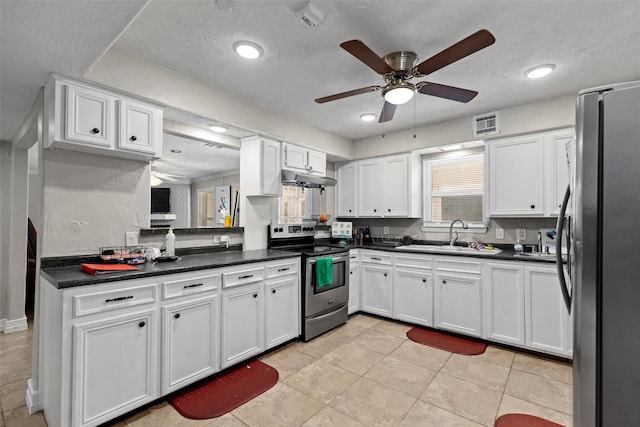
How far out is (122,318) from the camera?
1886 millimetres

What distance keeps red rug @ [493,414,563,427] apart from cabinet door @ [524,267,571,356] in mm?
1044

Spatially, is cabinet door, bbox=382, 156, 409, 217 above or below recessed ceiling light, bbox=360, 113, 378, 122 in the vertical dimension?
below

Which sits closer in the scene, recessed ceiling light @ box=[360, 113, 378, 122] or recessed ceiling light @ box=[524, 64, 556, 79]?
recessed ceiling light @ box=[524, 64, 556, 79]

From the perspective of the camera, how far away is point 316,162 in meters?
4.04

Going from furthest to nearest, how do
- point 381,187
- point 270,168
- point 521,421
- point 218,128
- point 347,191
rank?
point 347,191
point 381,187
point 270,168
point 218,128
point 521,421

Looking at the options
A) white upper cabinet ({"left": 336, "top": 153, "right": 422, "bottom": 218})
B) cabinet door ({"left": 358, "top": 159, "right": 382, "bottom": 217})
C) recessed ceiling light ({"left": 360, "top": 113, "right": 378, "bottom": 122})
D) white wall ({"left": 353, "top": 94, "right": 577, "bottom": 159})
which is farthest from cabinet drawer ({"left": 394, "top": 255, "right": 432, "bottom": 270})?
recessed ceiling light ({"left": 360, "top": 113, "right": 378, "bottom": 122})

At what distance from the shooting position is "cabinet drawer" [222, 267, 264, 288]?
2.47 m

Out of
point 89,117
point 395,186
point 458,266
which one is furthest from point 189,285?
point 395,186

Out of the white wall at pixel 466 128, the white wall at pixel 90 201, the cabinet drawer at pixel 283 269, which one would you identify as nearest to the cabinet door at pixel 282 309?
the cabinet drawer at pixel 283 269

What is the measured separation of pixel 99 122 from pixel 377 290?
3.30m

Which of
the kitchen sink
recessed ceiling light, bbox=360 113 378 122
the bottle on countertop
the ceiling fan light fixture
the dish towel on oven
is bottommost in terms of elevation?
the dish towel on oven

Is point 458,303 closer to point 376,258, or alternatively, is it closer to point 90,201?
point 376,258

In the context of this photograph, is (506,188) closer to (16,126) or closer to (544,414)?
(544,414)

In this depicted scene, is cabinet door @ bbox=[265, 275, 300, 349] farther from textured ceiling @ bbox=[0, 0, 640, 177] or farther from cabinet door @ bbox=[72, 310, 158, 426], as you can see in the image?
textured ceiling @ bbox=[0, 0, 640, 177]
